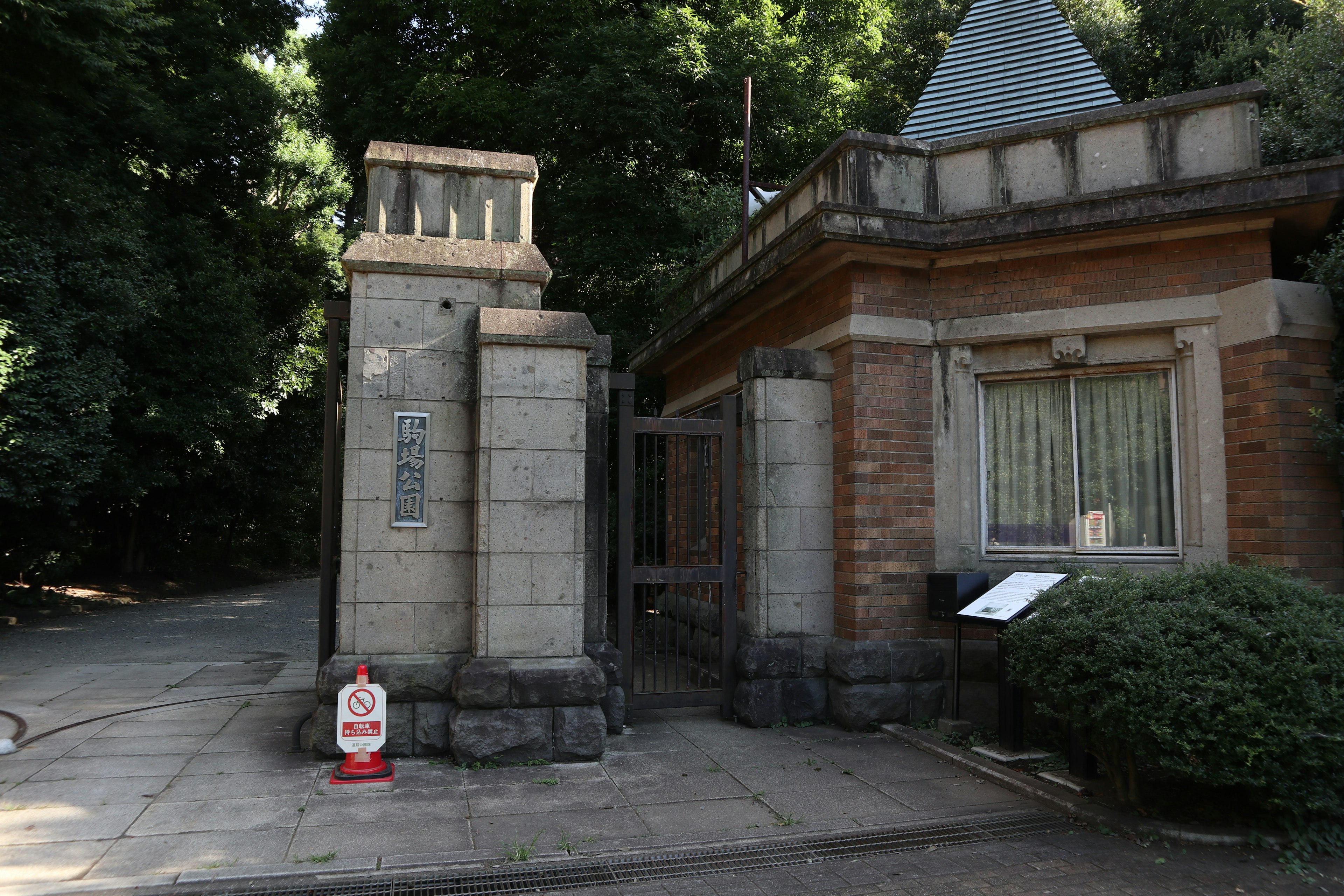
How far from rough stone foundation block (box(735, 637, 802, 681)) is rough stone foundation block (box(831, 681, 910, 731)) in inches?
19.2

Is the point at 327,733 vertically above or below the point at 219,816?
above

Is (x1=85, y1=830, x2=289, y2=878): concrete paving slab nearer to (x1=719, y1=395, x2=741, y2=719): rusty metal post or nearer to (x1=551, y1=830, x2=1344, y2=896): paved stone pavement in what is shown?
(x1=551, y1=830, x2=1344, y2=896): paved stone pavement

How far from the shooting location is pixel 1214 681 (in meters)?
4.46

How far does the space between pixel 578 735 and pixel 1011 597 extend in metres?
3.33

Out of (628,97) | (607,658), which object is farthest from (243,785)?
(628,97)

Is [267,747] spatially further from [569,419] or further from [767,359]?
[767,359]

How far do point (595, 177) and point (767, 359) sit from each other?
9.59 meters

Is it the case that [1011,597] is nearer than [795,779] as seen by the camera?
No

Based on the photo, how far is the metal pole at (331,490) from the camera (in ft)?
22.3

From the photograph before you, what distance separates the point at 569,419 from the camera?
255 inches

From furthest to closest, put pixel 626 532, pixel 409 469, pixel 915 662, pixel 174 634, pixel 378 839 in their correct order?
pixel 174 634 → pixel 626 532 → pixel 915 662 → pixel 409 469 → pixel 378 839

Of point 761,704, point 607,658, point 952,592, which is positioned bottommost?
point 761,704

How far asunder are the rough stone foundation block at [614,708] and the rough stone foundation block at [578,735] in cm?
67

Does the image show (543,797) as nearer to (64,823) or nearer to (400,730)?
(400,730)
